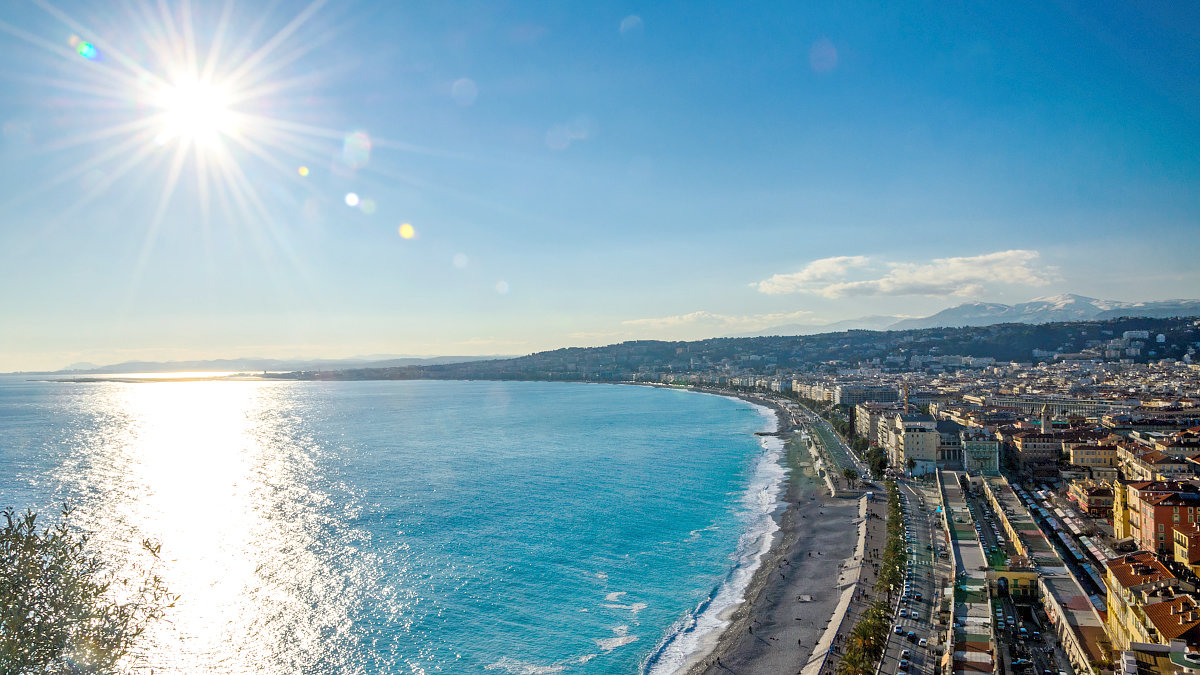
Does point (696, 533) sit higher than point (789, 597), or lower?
higher

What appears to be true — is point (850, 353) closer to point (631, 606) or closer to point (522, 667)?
point (631, 606)

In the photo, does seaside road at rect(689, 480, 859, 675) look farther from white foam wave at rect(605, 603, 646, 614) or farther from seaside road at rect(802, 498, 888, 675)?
white foam wave at rect(605, 603, 646, 614)

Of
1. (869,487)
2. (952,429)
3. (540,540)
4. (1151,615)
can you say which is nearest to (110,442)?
(540,540)

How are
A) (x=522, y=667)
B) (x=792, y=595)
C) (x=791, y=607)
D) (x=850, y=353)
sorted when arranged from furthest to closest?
1. (x=850, y=353)
2. (x=792, y=595)
3. (x=791, y=607)
4. (x=522, y=667)

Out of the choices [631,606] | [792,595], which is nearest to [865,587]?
[792,595]

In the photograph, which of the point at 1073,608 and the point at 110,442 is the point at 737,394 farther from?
the point at 1073,608

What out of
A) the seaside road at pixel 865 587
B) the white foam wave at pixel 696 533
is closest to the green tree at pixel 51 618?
the seaside road at pixel 865 587

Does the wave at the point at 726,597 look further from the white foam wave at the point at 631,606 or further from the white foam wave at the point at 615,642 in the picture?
the white foam wave at the point at 631,606
